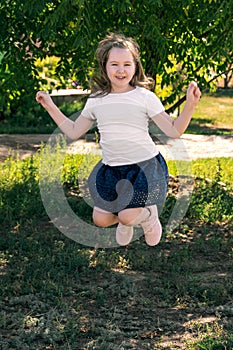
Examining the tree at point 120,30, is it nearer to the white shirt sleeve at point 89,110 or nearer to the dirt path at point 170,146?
the white shirt sleeve at point 89,110

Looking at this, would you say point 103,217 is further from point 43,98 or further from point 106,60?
point 106,60

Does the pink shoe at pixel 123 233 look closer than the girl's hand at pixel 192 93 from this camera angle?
No

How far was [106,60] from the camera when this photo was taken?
460cm

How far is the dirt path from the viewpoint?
11.0 m

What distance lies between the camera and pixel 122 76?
4469 millimetres

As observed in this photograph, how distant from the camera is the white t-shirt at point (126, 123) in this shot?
4.53 m

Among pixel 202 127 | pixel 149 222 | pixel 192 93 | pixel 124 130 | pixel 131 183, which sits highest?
pixel 192 93

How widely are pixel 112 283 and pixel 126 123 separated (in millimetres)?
1974

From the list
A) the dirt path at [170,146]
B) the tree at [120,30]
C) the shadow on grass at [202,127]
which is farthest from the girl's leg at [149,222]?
the shadow on grass at [202,127]

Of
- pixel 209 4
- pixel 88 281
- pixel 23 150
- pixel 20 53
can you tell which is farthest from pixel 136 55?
pixel 23 150

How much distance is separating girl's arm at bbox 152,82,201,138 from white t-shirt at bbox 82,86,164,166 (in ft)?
0.22

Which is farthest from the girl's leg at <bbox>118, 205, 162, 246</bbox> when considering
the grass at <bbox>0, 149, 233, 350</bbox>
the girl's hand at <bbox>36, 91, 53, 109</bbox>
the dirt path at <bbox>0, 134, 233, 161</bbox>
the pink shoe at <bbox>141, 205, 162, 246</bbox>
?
the dirt path at <bbox>0, 134, 233, 161</bbox>

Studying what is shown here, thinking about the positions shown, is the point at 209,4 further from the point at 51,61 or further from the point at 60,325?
the point at 51,61

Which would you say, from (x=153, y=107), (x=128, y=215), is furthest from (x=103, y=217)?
(x=153, y=107)
